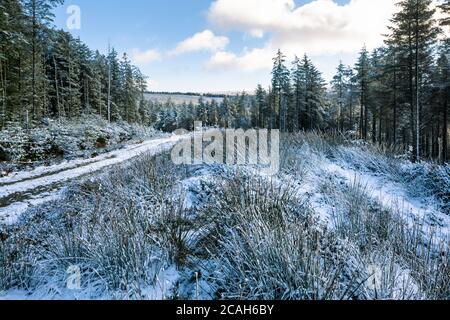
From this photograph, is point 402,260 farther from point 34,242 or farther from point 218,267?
point 34,242

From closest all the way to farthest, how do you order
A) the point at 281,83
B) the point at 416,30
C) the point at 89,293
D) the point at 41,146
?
1. the point at 89,293
2. the point at 41,146
3. the point at 416,30
4. the point at 281,83

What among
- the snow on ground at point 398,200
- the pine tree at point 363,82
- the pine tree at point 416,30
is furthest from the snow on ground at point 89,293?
the pine tree at point 363,82

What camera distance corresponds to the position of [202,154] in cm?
909

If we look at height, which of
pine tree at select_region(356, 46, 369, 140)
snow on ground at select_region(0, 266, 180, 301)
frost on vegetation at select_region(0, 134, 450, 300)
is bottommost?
snow on ground at select_region(0, 266, 180, 301)

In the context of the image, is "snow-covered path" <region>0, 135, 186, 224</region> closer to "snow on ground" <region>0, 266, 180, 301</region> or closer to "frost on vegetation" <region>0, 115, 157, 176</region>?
"frost on vegetation" <region>0, 115, 157, 176</region>

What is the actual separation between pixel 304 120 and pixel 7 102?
37.7 metres

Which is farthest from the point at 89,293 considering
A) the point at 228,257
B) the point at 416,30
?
the point at 416,30

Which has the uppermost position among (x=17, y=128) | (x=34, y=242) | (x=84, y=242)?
(x=17, y=128)

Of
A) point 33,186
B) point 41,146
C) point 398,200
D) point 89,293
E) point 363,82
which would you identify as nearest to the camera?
point 89,293

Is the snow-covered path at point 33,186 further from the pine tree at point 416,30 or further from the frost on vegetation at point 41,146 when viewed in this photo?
the pine tree at point 416,30

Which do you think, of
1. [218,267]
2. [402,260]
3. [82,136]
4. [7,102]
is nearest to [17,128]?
[82,136]

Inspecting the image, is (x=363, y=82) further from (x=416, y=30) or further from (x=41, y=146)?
(x=41, y=146)

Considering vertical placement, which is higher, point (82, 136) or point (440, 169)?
point (82, 136)

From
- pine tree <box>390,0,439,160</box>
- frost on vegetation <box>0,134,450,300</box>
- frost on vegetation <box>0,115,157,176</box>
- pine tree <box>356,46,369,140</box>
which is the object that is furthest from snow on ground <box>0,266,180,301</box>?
pine tree <box>356,46,369,140</box>
